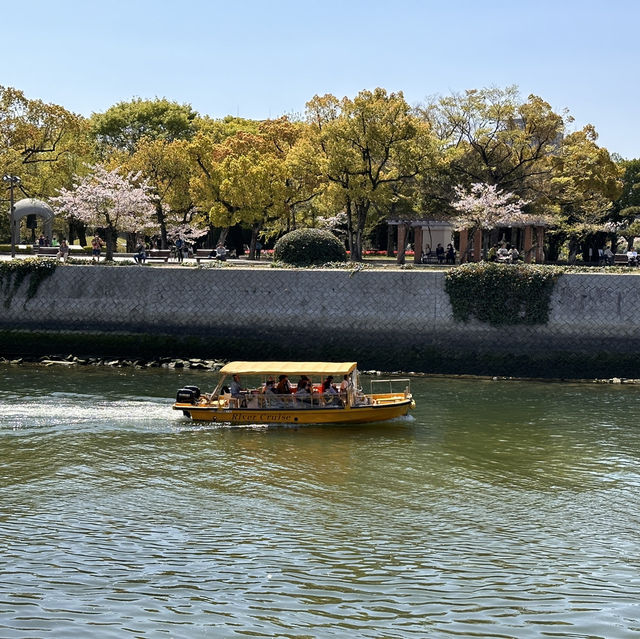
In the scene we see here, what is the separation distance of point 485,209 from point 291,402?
23676mm

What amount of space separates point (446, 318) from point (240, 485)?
717 inches

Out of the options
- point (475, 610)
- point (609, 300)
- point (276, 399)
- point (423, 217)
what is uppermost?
point (423, 217)

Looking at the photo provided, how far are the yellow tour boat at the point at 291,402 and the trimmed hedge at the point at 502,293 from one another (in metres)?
10.8

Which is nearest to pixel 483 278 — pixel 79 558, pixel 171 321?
pixel 171 321

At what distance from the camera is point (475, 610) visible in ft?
47.6

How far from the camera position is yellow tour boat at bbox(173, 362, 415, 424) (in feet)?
88.7

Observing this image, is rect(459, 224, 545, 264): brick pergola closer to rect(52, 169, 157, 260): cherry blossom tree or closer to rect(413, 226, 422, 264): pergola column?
rect(413, 226, 422, 264): pergola column

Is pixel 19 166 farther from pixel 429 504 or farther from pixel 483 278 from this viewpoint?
pixel 429 504

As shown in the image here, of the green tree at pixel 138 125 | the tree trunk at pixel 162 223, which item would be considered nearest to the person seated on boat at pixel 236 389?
the tree trunk at pixel 162 223

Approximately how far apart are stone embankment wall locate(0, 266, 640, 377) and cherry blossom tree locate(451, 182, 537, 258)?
35.4 ft

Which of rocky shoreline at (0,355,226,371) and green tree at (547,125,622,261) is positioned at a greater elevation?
green tree at (547,125,622,261)

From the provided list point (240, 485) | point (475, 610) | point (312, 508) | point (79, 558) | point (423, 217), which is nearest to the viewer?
point (475, 610)

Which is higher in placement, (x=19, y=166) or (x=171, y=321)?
(x=19, y=166)

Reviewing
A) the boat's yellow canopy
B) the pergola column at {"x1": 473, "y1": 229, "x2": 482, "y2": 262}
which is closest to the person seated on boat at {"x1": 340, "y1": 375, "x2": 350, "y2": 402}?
the boat's yellow canopy
